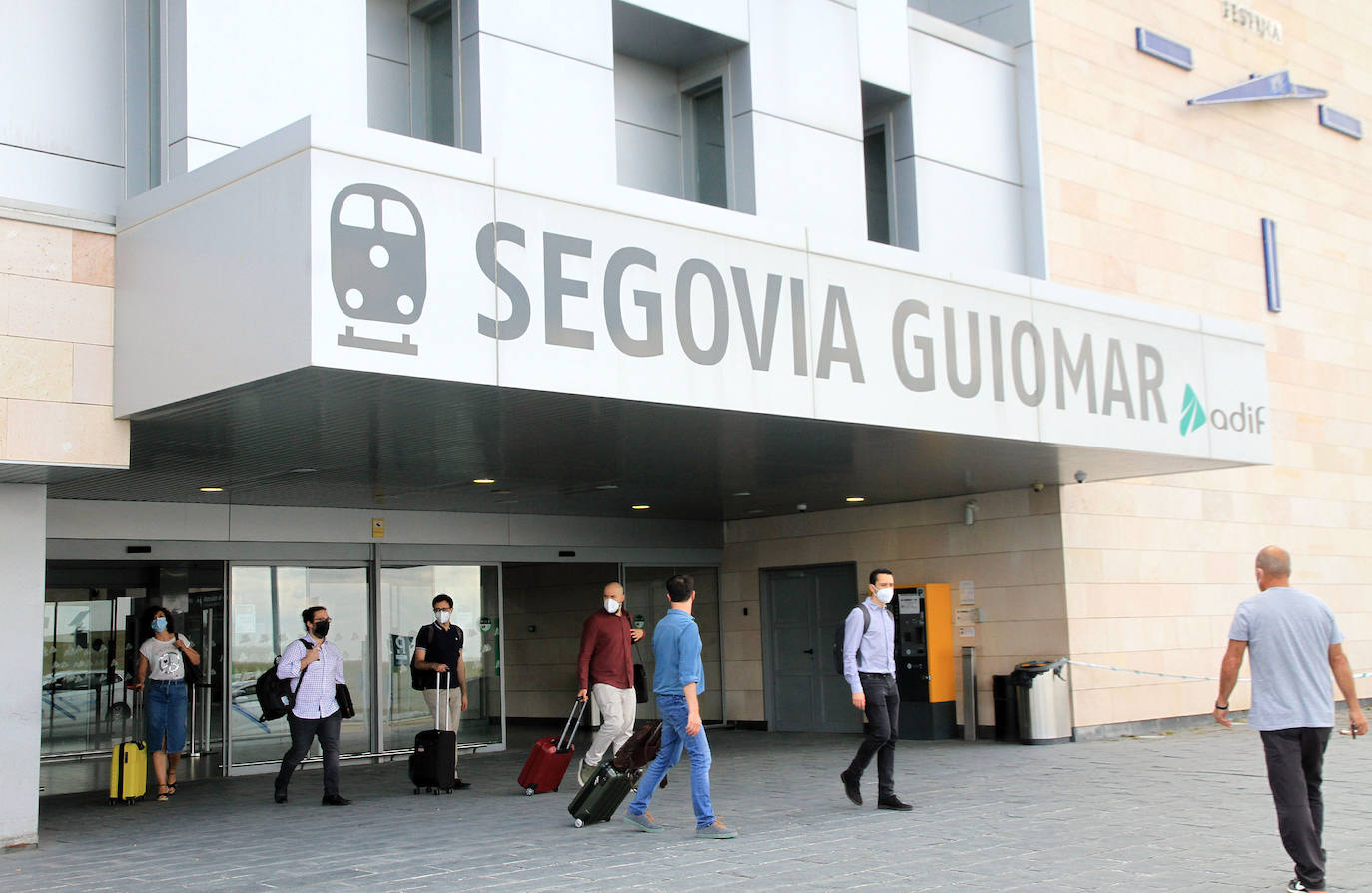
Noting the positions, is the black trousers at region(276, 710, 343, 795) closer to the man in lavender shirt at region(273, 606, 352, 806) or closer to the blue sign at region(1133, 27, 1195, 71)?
the man in lavender shirt at region(273, 606, 352, 806)

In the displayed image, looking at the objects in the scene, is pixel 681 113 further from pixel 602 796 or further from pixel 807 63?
pixel 602 796

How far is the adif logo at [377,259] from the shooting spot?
23.6ft

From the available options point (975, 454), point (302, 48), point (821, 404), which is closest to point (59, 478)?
point (302, 48)

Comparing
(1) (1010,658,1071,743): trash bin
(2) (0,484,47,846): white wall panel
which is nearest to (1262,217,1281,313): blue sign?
(1) (1010,658,1071,743): trash bin

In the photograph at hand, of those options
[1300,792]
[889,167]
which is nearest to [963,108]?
[889,167]

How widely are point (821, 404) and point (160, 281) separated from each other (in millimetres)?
4512

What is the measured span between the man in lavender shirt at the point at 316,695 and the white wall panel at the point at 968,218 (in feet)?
→ 24.7

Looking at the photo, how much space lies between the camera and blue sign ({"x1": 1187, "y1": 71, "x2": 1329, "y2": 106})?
17141 millimetres

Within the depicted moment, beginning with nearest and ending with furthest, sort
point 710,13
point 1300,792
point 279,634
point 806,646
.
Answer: point 1300,792 < point 710,13 < point 279,634 < point 806,646

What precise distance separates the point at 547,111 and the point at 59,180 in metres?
3.93

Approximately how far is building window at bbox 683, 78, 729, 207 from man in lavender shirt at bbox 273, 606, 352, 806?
5496mm

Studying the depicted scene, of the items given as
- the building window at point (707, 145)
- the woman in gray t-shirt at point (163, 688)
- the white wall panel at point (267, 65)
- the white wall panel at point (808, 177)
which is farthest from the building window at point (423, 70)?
the woman in gray t-shirt at point (163, 688)

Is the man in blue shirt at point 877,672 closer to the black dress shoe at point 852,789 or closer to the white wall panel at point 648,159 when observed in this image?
the black dress shoe at point 852,789

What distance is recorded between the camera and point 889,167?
48.1ft
